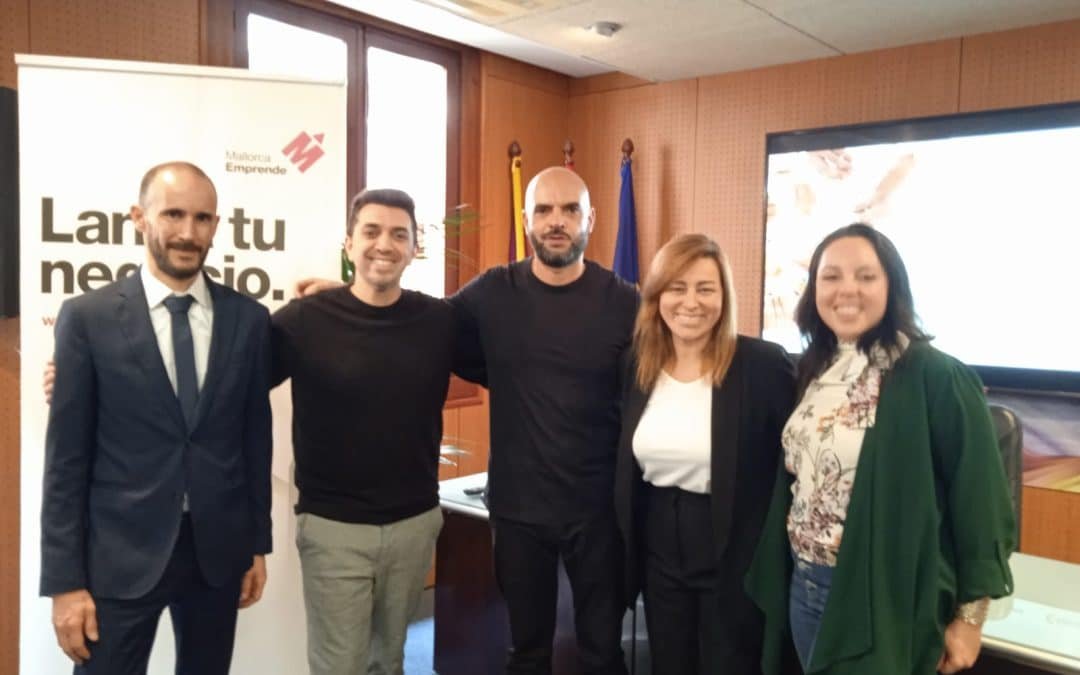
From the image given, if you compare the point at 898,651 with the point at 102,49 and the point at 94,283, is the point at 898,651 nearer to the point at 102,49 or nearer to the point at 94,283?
the point at 94,283

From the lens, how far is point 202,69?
2.54m

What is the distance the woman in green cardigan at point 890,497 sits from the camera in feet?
4.94

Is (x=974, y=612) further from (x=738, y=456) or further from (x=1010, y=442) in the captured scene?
(x=1010, y=442)

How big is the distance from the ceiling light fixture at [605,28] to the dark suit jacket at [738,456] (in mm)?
1991

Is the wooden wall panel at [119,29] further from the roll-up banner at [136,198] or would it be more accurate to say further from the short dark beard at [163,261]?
the short dark beard at [163,261]

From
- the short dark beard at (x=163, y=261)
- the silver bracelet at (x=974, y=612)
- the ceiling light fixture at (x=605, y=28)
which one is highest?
the ceiling light fixture at (x=605, y=28)

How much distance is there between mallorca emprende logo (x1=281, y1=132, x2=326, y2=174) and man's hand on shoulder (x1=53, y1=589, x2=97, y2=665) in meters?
1.48

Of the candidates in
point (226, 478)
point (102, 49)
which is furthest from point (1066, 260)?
point (102, 49)

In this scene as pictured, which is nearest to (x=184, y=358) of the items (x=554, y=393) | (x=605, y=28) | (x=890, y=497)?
(x=554, y=393)

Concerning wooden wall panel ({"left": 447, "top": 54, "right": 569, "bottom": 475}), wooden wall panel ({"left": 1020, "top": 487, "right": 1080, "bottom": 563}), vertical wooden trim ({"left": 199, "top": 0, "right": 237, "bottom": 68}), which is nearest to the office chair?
wooden wall panel ({"left": 1020, "top": 487, "right": 1080, "bottom": 563})

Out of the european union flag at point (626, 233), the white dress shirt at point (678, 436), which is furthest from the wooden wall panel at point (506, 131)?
the white dress shirt at point (678, 436)

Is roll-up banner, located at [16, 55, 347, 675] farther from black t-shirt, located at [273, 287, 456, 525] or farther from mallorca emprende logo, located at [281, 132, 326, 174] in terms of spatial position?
black t-shirt, located at [273, 287, 456, 525]

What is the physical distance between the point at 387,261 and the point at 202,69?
1.06 m

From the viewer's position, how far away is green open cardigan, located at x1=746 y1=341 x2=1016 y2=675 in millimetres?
1494
